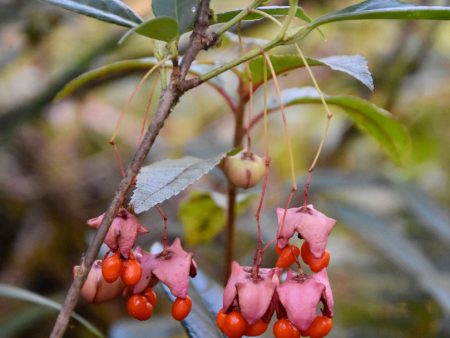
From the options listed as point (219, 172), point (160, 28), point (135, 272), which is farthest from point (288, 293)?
point (219, 172)

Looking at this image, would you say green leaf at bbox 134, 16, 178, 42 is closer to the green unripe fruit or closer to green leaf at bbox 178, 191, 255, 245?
the green unripe fruit

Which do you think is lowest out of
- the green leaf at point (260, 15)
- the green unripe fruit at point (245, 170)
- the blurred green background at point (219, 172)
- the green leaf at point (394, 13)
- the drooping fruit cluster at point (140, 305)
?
the blurred green background at point (219, 172)

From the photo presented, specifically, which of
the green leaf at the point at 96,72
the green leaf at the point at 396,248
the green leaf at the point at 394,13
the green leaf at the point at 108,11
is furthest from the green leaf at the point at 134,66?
the green leaf at the point at 396,248

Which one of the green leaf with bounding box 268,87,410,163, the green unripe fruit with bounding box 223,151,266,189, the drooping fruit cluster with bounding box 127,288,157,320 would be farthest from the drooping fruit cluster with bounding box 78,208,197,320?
the green leaf with bounding box 268,87,410,163

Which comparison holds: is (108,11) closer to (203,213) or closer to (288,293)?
(288,293)

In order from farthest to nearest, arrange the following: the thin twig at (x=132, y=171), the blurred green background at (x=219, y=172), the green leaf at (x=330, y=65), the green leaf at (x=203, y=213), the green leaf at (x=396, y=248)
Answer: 1. the blurred green background at (x=219, y=172)
2. the green leaf at (x=396, y=248)
3. the green leaf at (x=203, y=213)
4. the green leaf at (x=330, y=65)
5. the thin twig at (x=132, y=171)

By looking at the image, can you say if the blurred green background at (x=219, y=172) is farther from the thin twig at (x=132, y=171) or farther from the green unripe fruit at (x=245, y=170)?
the thin twig at (x=132, y=171)

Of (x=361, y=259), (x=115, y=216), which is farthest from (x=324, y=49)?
(x=115, y=216)
